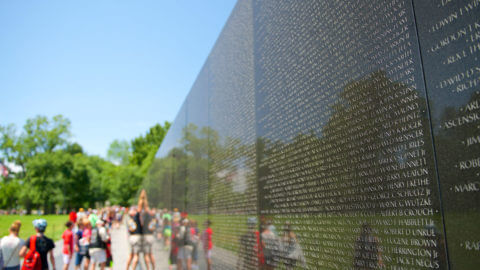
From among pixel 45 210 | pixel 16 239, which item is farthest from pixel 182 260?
pixel 45 210

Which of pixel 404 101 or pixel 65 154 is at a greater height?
pixel 65 154

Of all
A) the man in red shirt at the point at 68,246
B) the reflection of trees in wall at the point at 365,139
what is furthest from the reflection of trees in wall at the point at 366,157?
the man in red shirt at the point at 68,246

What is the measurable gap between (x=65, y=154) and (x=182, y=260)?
174 ft

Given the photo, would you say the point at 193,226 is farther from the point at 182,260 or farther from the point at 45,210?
the point at 45,210

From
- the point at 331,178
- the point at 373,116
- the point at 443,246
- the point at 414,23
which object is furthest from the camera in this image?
the point at 331,178

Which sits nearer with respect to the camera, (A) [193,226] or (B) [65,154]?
(A) [193,226]

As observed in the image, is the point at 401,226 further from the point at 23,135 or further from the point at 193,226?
the point at 23,135

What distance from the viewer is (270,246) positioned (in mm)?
3270

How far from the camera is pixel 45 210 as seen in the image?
55188mm

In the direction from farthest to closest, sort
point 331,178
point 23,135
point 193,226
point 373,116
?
point 23,135
point 193,226
point 331,178
point 373,116

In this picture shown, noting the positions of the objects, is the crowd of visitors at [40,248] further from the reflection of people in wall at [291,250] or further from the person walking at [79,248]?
the reflection of people in wall at [291,250]

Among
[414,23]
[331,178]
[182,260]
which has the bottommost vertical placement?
[182,260]

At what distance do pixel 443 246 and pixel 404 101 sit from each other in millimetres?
723

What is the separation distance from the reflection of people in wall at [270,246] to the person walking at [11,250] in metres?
5.53
